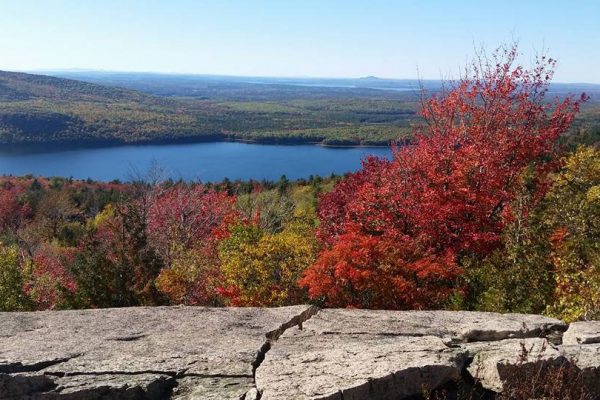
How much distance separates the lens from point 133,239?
22.2 m

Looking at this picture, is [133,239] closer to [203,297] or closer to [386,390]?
[203,297]

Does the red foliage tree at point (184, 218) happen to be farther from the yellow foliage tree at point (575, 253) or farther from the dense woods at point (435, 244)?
the yellow foliage tree at point (575, 253)

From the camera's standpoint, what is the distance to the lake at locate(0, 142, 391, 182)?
14338 centimetres

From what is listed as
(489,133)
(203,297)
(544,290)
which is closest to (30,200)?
(203,297)

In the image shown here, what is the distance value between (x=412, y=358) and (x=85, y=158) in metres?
174

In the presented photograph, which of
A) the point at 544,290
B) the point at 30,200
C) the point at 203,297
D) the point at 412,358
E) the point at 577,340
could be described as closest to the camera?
the point at 412,358

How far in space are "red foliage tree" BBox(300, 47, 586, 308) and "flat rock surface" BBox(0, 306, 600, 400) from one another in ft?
11.9

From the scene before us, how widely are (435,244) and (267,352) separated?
10.1 metres

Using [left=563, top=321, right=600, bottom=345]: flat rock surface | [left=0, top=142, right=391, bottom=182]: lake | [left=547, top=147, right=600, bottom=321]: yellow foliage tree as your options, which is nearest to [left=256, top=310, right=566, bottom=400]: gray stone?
[left=563, top=321, right=600, bottom=345]: flat rock surface

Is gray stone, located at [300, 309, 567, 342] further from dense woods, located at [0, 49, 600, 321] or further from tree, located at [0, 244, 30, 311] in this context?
tree, located at [0, 244, 30, 311]

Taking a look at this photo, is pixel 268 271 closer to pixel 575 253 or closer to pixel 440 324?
pixel 440 324

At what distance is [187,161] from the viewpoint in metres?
164

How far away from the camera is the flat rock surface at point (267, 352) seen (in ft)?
25.8

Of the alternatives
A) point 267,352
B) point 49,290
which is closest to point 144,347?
point 267,352
